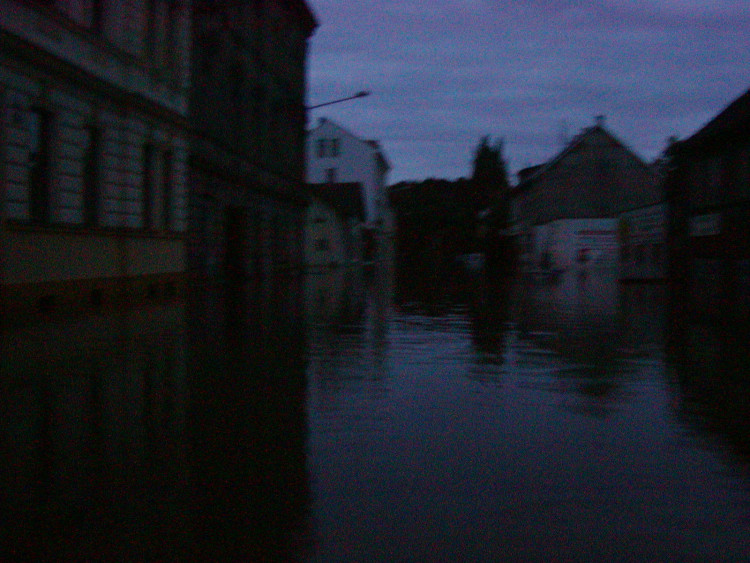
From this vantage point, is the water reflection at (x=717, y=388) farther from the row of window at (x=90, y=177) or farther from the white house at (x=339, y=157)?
the white house at (x=339, y=157)

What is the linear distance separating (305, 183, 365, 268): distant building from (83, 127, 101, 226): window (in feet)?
125

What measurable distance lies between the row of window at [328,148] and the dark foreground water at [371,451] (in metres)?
80.9

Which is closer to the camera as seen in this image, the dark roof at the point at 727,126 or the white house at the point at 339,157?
the dark roof at the point at 727,126

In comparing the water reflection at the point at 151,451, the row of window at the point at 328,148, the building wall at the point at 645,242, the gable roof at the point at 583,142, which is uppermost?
the row of window at the point at 328,148

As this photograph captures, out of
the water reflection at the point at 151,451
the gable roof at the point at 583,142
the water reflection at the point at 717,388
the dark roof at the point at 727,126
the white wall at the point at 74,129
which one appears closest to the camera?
the water reflection at the point at 151,451

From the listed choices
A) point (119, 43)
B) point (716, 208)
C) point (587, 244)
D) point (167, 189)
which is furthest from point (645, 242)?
point (119, 43)

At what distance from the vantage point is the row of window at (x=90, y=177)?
55.9 feet

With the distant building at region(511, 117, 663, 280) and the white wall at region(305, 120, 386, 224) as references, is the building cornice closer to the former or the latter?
the distant building at region(511, 117, 663, 280)

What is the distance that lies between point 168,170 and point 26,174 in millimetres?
8213

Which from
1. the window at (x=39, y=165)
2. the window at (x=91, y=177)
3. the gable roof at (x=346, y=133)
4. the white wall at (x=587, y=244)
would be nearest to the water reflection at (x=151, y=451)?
the window at (x=39, y=165)

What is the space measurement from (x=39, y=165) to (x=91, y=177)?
2.45 meters

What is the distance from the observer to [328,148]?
304ft

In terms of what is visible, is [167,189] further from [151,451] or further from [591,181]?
[591,181]

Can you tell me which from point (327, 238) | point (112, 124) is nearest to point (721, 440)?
point (112, 124)
